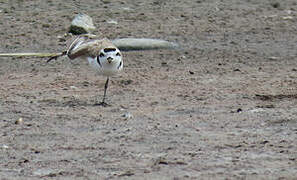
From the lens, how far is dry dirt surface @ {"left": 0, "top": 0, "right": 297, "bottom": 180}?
706cm

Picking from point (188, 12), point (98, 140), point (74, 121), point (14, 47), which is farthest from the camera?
point (188, 12)

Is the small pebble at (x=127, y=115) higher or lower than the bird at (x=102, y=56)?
lower

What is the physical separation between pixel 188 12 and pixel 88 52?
15.3ft

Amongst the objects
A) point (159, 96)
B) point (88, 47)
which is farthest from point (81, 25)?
point (159, 96)

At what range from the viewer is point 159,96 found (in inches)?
378

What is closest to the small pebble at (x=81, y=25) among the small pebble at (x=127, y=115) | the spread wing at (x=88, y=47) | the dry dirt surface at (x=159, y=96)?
the dry dirt surface at (x=159, y=96)

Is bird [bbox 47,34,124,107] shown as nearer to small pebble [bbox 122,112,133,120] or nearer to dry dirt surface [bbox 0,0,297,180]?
dry dirt surface [bbox 0,0,297,180]

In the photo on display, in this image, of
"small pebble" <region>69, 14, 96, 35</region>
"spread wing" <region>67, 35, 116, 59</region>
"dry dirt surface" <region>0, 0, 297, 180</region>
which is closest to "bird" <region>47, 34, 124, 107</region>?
"spread wing" <region>67, 35, 116, 59</region>

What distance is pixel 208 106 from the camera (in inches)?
357

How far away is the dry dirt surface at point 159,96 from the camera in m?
7.06

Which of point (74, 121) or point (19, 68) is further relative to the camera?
point (19, 68)

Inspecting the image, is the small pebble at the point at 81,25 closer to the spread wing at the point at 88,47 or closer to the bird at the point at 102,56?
the spread wing at the point at 88,47

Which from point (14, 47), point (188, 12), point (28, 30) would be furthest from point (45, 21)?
point (188, 12)

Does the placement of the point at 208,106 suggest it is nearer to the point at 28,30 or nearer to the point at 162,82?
the point at 162,82
